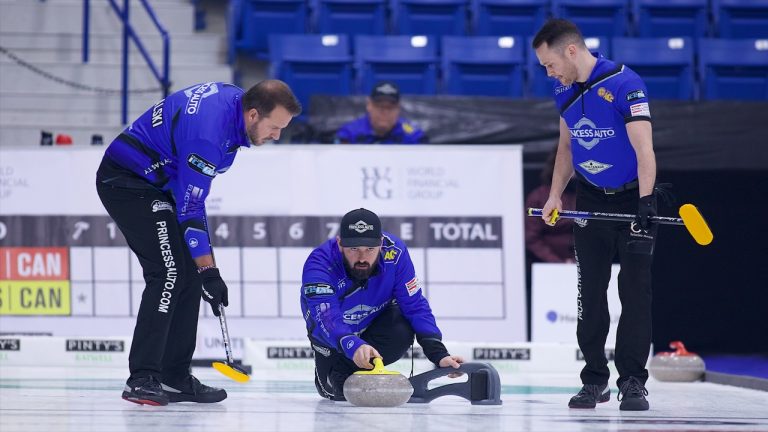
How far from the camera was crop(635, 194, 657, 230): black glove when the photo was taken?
502 cm

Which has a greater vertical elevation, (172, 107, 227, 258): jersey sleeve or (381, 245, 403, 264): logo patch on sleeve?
(172, 107, 227, 258): jersey sleeve

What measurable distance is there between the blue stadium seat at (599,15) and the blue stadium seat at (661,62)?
0.63 meters

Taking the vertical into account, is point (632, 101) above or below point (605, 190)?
above

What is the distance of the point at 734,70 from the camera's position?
10.8 meters

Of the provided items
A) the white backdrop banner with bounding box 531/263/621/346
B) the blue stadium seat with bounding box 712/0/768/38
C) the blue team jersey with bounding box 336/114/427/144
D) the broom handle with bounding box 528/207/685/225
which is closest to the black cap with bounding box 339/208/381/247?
the broom handle with bounding box 528/207/685/225

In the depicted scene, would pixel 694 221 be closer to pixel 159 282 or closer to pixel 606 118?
pixel 606 118

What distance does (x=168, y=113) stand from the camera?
205 inches

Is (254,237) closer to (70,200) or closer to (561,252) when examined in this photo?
(70,200)

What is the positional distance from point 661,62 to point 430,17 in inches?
87.6

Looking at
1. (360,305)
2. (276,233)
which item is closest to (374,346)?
(360,305)

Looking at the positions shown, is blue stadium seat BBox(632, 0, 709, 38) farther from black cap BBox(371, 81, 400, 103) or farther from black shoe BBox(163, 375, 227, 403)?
black shoe BBox(163, 375, 227, 403)

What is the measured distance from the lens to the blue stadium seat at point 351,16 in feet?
36.7

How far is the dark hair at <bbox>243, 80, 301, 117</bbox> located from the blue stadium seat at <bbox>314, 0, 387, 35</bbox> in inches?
244

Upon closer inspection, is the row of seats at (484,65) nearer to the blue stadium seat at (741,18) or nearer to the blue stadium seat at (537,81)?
the blue stadium seat at (537,81)
